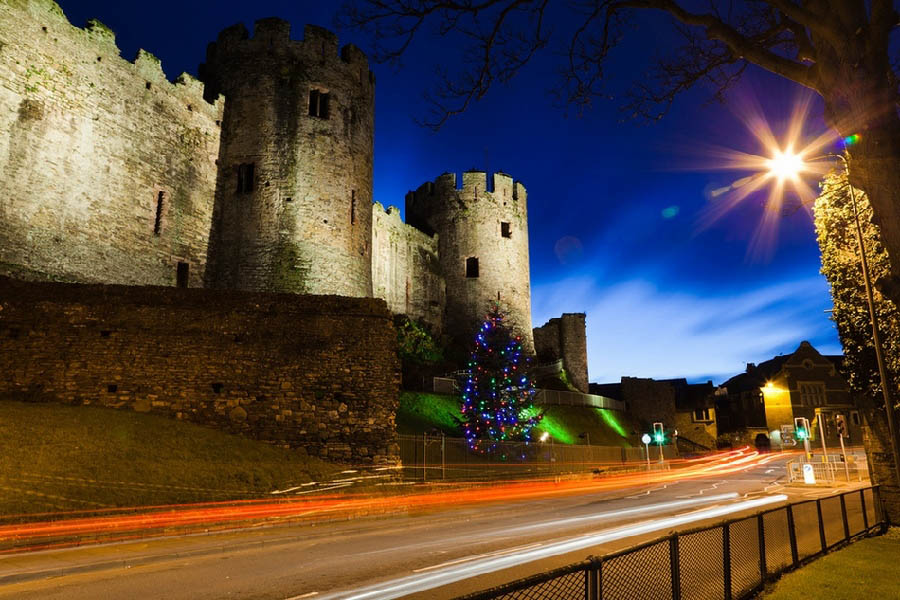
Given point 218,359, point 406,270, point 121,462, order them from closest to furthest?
point 121,462
point 218,359
point 406,270

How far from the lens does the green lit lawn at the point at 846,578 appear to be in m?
6.10

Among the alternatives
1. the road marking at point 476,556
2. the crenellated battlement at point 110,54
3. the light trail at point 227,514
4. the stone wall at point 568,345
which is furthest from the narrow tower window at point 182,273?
the stone wall at point 568,345

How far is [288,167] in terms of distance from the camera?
2878cm

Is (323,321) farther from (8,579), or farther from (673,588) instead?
(673,588)

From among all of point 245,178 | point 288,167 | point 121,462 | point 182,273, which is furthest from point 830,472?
point 245,178

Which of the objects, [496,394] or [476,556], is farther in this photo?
[496,394]

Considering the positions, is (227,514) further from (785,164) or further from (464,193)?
(464,193)

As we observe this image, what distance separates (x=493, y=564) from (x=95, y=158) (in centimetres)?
2334

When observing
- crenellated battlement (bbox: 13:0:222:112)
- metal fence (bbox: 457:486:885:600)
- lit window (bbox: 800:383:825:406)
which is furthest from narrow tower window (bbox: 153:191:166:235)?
lit window (bbox: 800:383:825:406)

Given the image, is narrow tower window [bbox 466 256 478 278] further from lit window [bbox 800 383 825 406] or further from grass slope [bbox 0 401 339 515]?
grass slope [bbox 0 401 339 515]

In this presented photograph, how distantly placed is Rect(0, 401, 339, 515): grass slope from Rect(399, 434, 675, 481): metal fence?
178 inches

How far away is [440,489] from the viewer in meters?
18.4

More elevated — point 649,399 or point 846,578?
point 649,399

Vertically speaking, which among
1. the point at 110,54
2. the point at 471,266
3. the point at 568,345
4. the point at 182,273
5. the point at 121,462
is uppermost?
the point at 110,54
